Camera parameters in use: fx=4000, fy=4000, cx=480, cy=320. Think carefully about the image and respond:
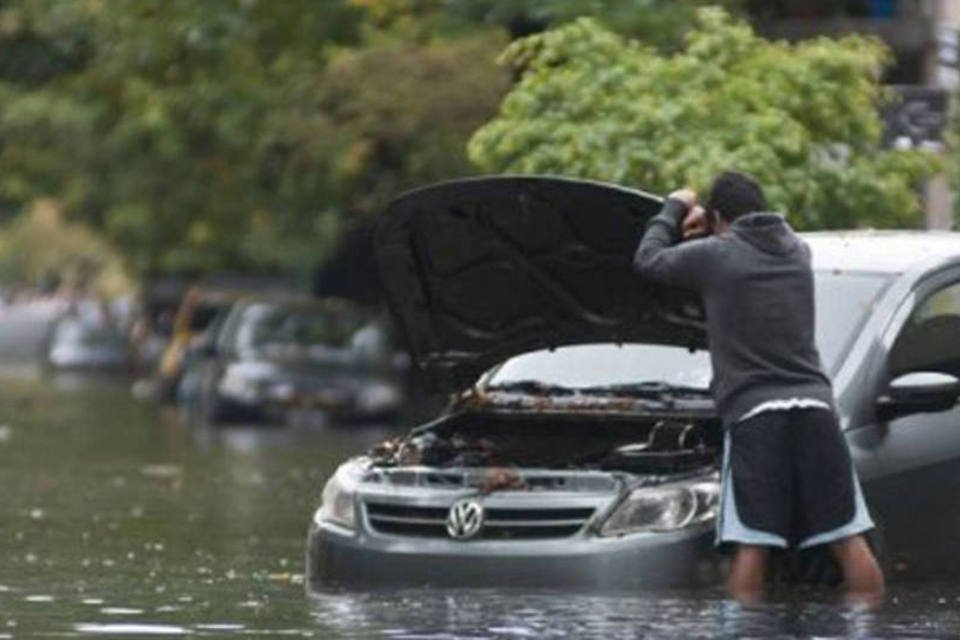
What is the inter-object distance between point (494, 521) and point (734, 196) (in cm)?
150

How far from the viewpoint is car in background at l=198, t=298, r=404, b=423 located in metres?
44.5

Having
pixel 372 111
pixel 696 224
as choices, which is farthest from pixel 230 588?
pixel 372 111

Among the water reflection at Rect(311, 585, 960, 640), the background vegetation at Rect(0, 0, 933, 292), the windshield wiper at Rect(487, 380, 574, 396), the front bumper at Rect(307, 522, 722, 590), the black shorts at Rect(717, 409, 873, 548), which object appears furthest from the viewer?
the background vegetation at Rect(0, 0, 933, 292)

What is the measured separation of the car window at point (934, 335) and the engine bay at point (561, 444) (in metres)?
0.81

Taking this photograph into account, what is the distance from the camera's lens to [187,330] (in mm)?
59312

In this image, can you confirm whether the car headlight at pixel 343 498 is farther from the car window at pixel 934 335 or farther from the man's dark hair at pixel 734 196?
the car window at pixel 934 335

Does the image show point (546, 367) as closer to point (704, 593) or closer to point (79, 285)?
point (704, 593)

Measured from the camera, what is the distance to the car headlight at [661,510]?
14.6 metres

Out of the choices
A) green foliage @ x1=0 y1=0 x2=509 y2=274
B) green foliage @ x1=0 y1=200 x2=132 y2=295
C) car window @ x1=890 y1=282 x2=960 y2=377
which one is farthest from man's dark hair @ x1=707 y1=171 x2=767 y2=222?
green foliage @ x1=0 y1=200 x2=132 y2=295

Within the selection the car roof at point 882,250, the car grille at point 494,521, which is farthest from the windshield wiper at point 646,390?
the car grille at point 494,521

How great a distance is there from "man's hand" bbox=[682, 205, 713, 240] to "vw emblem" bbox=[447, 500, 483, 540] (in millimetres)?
1276

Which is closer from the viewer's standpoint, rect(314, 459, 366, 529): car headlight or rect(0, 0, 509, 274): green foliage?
rect(314, 459, 366, 529): car headlight

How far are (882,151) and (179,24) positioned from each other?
32.8 ft

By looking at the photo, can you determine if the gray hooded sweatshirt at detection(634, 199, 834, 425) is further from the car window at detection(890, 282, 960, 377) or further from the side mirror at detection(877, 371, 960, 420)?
the car window at detection(890, 282, 960, 377)
